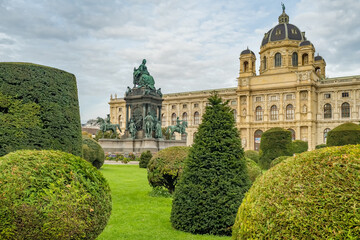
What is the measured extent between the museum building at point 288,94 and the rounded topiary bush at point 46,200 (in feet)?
176

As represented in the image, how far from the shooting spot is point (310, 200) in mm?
2598

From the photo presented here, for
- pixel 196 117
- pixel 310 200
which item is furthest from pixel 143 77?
pixel 196 117

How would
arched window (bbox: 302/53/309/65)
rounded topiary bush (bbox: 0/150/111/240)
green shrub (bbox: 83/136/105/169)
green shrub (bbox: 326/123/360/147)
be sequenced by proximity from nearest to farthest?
rounded topiary bush (bbox: 0/150/111/240), green shrub (bbox: 83/136/105/169), green shrub (bbox: 326/123/360/147), arched window (bbox: 302/53/309/65)

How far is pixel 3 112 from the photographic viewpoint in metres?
7.60

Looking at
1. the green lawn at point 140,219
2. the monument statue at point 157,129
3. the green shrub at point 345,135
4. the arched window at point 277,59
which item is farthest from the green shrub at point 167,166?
the arched window at point 277,59

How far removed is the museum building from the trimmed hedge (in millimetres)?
49753

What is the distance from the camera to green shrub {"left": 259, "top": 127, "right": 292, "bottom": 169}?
919 inches

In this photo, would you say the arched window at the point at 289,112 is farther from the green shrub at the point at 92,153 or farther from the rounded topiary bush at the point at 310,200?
the rounded topiary bush at the point at 310,200

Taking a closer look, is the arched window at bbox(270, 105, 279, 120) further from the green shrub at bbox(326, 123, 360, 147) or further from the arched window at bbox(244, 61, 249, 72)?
the green shrub at bbox(326, 123, 360, 147)

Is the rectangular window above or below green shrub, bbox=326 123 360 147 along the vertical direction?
above

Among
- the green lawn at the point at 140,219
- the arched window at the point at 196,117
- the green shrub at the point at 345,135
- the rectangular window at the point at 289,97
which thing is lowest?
the green lawn at the point at 140,219

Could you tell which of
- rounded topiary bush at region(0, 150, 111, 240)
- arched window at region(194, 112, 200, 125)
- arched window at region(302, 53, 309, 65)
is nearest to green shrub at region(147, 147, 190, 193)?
rounded topiary bush at region(0, 150, 111, 240)

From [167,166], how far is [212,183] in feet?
12.2

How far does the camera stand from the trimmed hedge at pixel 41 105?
24.8 ft
